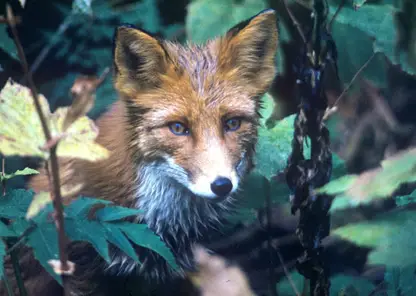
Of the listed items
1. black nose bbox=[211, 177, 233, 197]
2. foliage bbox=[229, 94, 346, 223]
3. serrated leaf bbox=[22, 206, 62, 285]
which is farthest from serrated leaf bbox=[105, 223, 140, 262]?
foliage bbox=[229, 94, 346, 223]

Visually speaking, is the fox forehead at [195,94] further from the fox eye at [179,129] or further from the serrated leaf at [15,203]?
the serrated leaf at [15,203]

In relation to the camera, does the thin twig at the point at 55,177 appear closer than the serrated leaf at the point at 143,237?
Yes

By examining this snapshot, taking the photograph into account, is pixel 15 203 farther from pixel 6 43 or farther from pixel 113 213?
pixel 6 43

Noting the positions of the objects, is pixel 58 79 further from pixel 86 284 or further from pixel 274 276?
pixel 274 276

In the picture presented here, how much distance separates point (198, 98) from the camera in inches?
69.9

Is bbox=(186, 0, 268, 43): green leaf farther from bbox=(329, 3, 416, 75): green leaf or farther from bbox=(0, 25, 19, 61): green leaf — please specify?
bbox=(0, 25, 19, 61): green leaf

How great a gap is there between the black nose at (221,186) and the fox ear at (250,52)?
14.8 inches

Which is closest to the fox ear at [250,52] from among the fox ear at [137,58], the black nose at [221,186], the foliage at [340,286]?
the fox ear at [137,58]

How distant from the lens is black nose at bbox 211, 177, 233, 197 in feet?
5.49

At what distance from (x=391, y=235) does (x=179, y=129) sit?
75 centimetres

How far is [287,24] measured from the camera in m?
2.03

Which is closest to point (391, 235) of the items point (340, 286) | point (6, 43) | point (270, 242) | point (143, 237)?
point (143, 237)

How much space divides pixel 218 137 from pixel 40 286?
0.81m

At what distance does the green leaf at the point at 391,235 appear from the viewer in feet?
4.06
